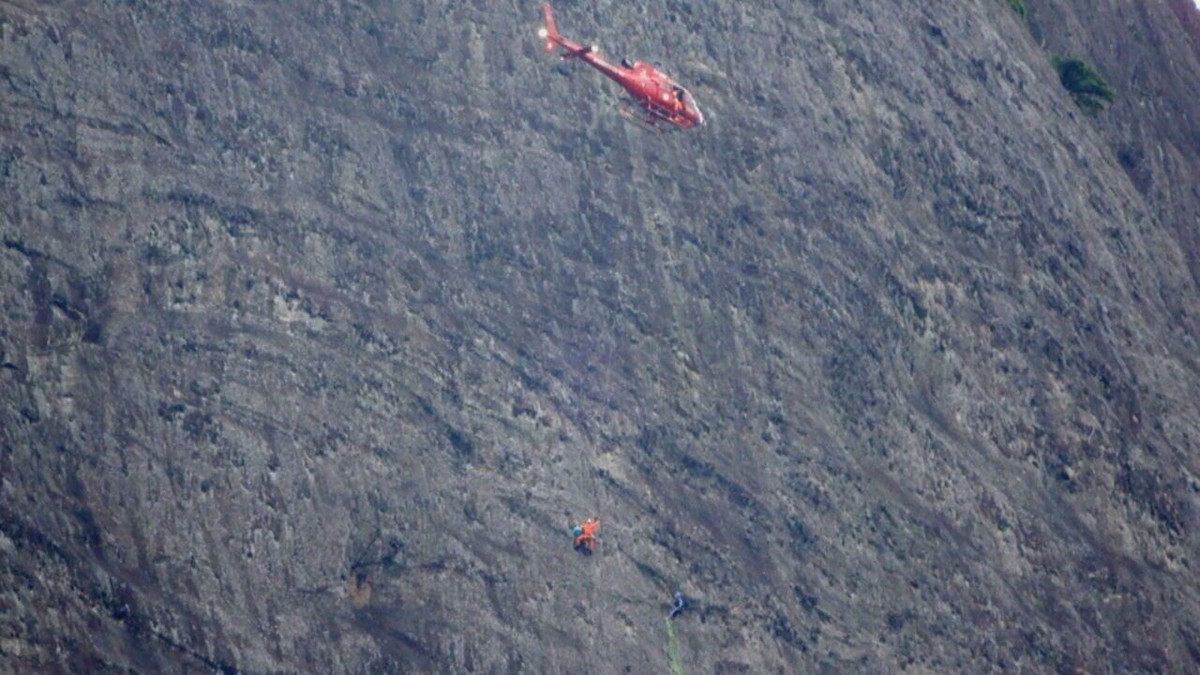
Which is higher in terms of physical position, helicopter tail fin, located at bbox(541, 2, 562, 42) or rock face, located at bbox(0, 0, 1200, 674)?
helicopter tail fin, located at bbox(541, 2, 562, 42)

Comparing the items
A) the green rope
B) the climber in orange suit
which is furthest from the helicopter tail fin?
the green rope

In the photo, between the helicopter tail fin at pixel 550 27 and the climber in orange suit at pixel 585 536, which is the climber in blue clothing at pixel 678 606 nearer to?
the climber in orange suit at pixel 585 536

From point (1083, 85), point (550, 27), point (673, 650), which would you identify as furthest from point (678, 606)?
point (1083, 85)

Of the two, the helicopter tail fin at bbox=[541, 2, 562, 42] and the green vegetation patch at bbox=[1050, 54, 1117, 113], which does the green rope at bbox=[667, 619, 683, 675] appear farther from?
the green vegetation patch at bbox=[1050, 54, 1117, 113]

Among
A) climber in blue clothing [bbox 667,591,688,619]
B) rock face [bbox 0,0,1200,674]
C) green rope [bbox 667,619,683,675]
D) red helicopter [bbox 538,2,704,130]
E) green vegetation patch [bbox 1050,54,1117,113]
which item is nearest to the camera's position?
rock face [bbox 0,0,1200,674]

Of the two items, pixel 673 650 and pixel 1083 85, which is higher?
pixel 1083 85

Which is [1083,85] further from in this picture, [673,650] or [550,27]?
[673,650]
